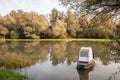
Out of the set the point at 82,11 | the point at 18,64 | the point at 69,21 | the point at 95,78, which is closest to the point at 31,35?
the point at 69,21

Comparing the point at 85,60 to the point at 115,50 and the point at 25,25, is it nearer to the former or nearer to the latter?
the point at 115,50

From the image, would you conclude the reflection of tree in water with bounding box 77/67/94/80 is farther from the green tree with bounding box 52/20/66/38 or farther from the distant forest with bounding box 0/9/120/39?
the green tree with bounding box 52/20/66/38

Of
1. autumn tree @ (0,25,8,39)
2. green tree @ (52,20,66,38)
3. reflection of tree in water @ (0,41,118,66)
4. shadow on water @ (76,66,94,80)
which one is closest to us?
shadow on water @ (76,66,94,80)

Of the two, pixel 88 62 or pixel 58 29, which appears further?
pixel 58 29

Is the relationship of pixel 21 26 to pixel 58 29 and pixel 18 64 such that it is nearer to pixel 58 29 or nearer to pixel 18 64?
pixel 58 29

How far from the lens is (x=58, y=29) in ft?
272

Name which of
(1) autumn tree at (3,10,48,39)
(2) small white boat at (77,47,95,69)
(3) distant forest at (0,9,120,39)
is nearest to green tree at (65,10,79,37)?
(3) distant forest at (0,9,120,39)

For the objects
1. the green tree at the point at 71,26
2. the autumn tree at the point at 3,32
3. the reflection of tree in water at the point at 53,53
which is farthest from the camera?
the green tree at the point at 71,26

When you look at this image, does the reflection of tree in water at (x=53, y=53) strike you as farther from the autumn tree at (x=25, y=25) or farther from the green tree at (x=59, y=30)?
the autumn tree at (x=25, y=25)

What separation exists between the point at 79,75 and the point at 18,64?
707cm

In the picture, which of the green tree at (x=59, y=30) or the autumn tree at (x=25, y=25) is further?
the autumn tree at (x=25, y=25)

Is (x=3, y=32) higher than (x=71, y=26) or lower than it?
lower

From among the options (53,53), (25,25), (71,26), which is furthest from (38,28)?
(53,53)

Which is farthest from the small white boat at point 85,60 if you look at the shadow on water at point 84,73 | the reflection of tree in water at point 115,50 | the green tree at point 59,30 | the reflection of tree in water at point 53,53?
the green tree at point 59,30
